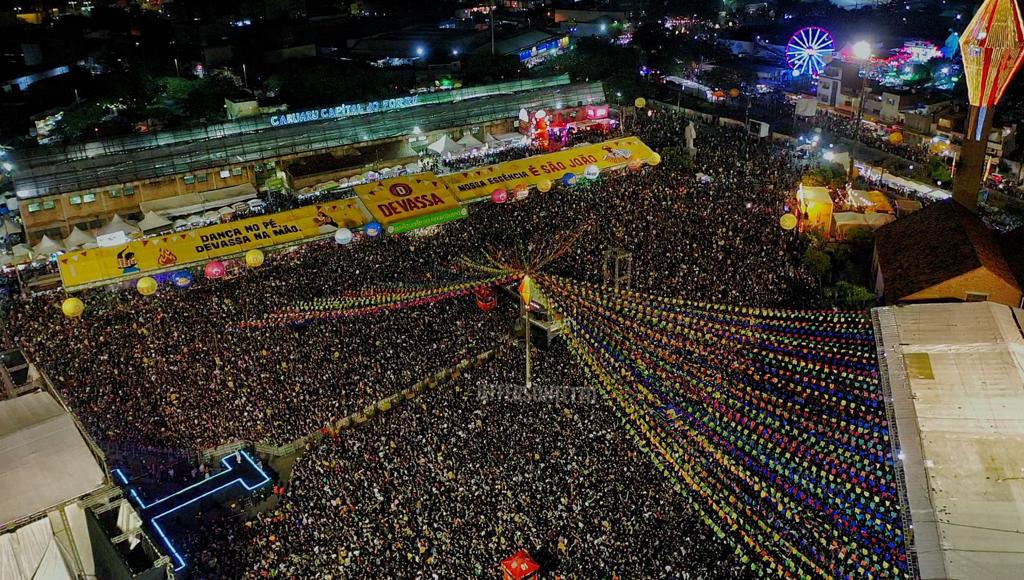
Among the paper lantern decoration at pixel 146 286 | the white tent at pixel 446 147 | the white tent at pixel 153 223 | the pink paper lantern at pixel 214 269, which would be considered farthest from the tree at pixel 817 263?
the white tent at pixel 153 223

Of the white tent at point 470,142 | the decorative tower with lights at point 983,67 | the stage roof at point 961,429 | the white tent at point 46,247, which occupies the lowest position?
the white tent at point 46,247

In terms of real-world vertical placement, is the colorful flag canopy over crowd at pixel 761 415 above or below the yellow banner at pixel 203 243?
below

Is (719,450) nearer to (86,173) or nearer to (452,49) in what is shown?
(86,173)

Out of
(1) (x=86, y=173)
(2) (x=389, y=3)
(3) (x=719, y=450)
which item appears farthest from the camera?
(2) (x=389, y=3)

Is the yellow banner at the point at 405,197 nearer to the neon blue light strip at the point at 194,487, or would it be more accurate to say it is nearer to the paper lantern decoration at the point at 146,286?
the paper lantern decoration at the point at 146,286

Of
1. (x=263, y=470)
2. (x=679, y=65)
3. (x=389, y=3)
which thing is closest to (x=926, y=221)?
(x=263, y=470)

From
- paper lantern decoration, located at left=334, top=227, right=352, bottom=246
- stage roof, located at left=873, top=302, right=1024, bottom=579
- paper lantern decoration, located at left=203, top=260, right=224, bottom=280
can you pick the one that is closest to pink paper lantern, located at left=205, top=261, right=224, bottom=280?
paper lantern decoration, located at left=203, top=260, right=224, bottom=280
